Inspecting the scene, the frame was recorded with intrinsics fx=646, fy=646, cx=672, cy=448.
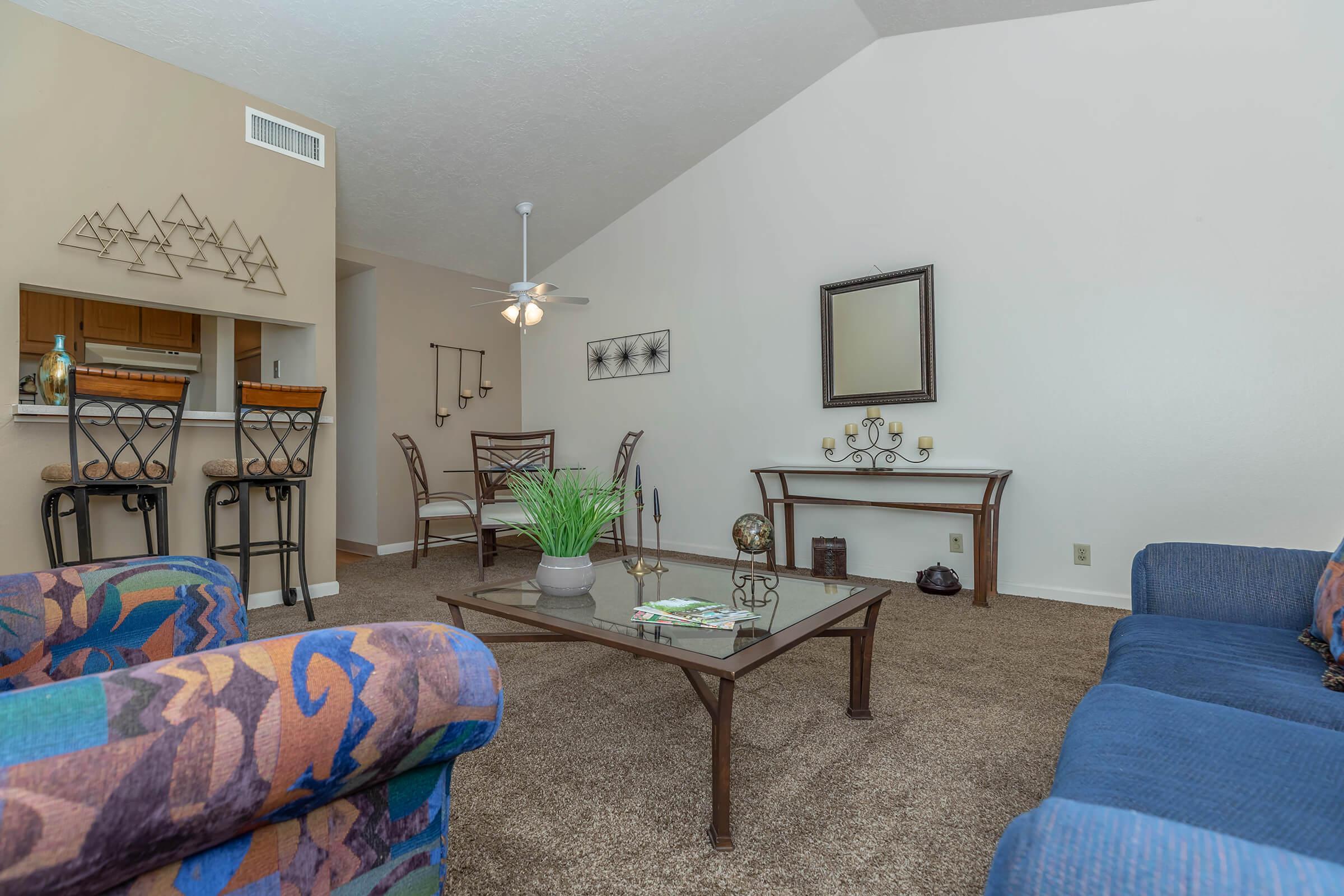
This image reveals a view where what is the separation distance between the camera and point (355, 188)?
446 cm

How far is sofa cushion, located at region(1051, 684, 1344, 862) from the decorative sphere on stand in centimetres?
113

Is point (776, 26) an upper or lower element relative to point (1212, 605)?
upper

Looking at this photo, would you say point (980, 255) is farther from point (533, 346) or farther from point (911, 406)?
point (533, 346)

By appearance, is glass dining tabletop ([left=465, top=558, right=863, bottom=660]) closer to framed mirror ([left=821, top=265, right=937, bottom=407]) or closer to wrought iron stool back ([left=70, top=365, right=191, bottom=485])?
wrought iron stool back ([left=70, top=365, right=191, bottom=485])

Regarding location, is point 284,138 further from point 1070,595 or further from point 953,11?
point 1070,595

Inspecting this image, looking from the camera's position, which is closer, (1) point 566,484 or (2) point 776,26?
(1) point 566,484

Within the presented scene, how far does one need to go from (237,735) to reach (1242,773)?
120 cm

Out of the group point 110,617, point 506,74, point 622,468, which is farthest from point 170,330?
point 110,617

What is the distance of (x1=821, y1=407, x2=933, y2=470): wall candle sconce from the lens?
391 centimetres

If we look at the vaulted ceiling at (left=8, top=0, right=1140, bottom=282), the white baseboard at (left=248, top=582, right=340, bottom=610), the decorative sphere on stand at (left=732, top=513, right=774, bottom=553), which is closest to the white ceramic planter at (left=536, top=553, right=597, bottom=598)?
the decorative sphere on stand at (left=732, top=513, right=774, bottom=553)

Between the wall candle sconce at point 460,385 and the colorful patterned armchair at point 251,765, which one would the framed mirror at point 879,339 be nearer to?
the wall candle sconce at point 460,385

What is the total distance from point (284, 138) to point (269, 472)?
73.9 inches

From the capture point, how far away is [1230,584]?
163 cm

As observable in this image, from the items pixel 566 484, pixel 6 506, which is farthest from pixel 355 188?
pixel 566 484
